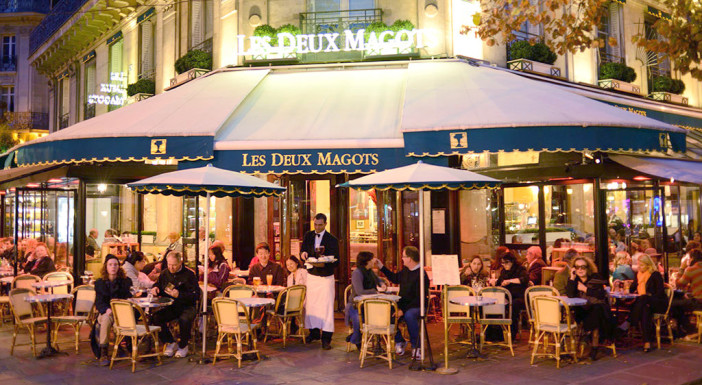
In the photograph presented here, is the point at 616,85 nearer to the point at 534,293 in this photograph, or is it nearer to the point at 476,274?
the point at 476,274

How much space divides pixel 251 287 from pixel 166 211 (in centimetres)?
677

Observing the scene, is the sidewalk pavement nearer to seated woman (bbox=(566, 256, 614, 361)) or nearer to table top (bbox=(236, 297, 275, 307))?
seated woman (bbox=(566, 256, 614, 361))

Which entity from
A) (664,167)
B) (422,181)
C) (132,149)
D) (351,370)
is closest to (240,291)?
(351,370)

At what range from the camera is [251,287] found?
28.1 feet

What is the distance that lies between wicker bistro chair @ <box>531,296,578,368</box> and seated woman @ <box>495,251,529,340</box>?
3.55ft

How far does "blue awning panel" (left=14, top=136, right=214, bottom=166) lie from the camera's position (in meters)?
9.23

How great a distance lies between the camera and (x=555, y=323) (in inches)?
293

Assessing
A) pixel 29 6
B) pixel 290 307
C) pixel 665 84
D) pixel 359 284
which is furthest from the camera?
pixel 29 6

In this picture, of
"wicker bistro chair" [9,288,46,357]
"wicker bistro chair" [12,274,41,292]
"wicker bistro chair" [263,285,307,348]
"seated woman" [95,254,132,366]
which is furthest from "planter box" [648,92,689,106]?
"wicker bistro chair" [9,288,46,357]

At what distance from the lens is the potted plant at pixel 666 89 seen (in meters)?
15.6

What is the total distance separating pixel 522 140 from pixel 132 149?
5612 millimetres

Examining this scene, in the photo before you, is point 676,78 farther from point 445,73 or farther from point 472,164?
point 445,73

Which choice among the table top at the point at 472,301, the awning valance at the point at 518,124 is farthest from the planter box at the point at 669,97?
the table top at the point at 472,301

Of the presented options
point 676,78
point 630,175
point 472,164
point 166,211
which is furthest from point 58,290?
point 676,78
